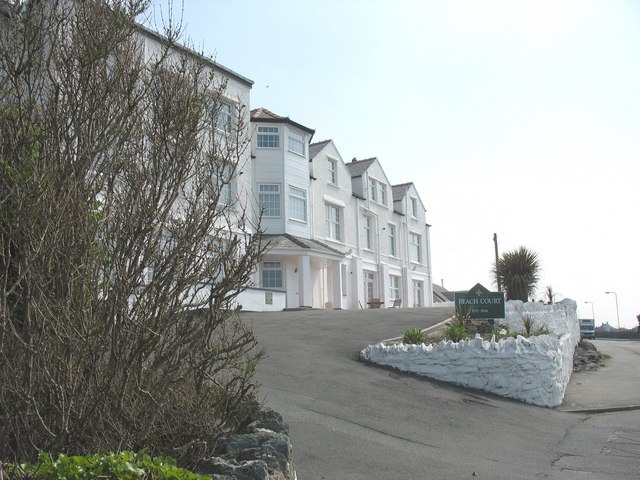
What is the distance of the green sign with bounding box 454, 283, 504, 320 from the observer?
1656 cm

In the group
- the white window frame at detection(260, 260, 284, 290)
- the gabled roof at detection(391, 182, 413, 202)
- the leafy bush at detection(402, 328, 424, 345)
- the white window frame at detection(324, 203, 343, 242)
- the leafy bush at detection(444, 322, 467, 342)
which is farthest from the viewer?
the gabled roof at detection(391, 182, 413, 202)

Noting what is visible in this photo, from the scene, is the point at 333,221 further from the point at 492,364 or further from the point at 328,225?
the point at 492,364

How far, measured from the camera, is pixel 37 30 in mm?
5219

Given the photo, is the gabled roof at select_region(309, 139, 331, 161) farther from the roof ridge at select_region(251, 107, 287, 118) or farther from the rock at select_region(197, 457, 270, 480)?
the rock at select_region(197, 457, 270, 480)

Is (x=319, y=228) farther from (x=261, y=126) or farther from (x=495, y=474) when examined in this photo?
(x=495, y=474)

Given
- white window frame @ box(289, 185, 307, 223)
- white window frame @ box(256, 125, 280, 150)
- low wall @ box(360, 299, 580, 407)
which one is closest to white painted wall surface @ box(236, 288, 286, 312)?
white window frame @ box(289, 185, 307, 223)

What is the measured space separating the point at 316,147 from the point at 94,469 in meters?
31.1

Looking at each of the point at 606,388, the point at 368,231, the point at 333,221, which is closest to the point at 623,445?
the point at 606,388

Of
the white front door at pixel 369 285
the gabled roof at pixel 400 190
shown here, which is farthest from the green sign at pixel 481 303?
the gabled roof at pixel 400 190

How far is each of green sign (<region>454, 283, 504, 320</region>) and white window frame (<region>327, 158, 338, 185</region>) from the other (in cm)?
1907

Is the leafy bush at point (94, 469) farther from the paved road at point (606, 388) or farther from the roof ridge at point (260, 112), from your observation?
the roof ridge at point (260, 112)

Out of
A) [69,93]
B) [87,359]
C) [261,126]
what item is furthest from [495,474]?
[261,126]

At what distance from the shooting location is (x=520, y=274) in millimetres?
26781

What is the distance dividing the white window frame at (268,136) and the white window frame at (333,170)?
192 inches
